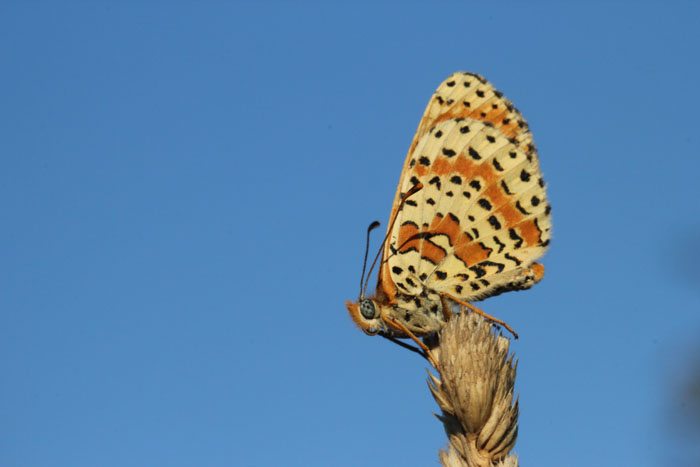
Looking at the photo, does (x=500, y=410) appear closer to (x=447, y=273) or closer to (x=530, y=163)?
(x=447, y=273)

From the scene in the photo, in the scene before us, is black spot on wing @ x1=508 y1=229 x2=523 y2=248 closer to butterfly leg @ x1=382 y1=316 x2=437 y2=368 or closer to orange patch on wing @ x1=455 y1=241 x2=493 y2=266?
orange patch on wing @ x1=455 y1=241 x2=493 y2=266

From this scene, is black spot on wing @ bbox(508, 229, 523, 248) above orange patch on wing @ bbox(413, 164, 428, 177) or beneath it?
beneath

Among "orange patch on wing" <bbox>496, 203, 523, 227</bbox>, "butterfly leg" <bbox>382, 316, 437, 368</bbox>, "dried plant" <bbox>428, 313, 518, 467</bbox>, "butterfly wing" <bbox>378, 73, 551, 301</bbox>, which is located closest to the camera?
"dried plant" <bbox>428, 313, 518, 467</bbox>

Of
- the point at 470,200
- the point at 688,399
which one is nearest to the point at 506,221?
the point at 470,200

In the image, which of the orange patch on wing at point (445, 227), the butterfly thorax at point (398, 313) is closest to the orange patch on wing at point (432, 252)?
the orange patch on wing at point (445, 227)

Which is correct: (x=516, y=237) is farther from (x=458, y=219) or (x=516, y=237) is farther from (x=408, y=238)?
(x=408, y=238)

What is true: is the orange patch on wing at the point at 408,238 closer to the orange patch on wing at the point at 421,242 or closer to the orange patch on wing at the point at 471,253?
the orange patch on wing at the point at 421,242

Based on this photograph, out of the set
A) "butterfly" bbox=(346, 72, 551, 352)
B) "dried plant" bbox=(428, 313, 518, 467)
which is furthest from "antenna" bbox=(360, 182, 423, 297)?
"dried plant" bbox=(428, 313, 518, 467)
